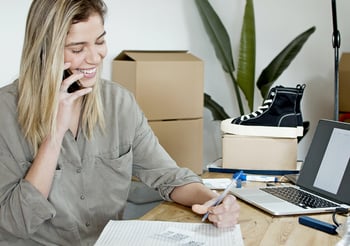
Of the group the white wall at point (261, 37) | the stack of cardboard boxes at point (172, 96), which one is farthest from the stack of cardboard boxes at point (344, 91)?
the stack of cardboard boxes at point (172, 96)

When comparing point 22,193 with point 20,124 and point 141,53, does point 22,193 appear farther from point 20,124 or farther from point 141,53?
point 141,53

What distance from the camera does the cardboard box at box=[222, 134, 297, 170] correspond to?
6.56ft

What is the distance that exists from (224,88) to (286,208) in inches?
62.8

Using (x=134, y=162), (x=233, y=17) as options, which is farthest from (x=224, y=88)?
(x=134, y=162)

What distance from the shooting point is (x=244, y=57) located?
2.72 metres

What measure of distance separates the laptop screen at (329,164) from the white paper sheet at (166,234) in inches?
14.4

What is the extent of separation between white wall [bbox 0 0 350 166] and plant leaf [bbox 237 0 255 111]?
0.84 ft

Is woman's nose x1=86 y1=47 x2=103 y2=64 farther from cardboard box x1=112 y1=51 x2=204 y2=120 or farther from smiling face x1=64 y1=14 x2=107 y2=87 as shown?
cardboard box x1=112 y1=51 x2=204 y2=120

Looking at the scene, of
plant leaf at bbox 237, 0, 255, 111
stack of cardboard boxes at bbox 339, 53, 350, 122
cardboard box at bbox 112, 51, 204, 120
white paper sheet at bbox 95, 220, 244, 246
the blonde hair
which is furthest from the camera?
plant leaf at bbox 237, 0, 255, 111

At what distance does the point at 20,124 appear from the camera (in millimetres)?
1522

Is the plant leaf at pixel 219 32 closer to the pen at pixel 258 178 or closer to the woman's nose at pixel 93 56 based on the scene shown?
the pen at pixel 258 178

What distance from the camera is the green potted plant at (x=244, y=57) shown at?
268 cm

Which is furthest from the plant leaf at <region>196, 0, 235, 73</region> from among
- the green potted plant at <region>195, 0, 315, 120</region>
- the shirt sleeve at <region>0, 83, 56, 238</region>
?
the shirt sleeve at <region>0, 83, 56, 238</region>

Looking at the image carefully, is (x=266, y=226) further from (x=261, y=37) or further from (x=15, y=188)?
(x=261, y=37)
